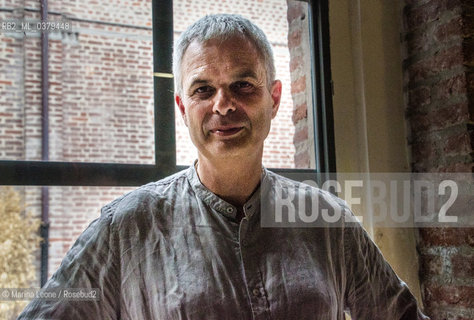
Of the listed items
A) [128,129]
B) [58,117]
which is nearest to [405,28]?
[128,129]

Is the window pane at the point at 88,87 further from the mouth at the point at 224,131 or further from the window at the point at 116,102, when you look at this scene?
the mouth at the point at 224,131

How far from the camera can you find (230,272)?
0.90m

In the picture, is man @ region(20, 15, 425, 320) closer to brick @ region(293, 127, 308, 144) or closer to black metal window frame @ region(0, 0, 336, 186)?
black metal window frame @ region(0, 0, 336, 186)

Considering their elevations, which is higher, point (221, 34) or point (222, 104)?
point (221, 34)

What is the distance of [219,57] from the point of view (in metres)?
0.92

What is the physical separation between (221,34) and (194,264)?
0.44m

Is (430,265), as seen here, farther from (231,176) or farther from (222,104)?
(222,104)

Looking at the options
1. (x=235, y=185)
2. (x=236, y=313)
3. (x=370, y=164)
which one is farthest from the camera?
(x=370, y=164)

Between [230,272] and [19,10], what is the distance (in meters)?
0.95

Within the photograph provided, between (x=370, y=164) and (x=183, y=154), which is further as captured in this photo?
(x=370, y=164)

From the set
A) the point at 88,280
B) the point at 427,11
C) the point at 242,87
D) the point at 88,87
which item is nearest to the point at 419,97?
the point at 427,11

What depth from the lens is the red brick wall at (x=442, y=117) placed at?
49.1 inches

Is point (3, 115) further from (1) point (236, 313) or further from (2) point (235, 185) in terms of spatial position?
(1) point (236, 313)

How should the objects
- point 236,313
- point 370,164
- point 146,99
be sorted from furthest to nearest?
1. point 146,99
2. point 370,164
3. point 236,313
